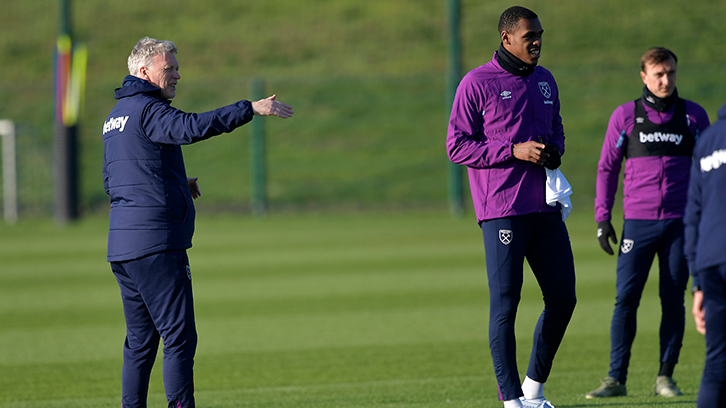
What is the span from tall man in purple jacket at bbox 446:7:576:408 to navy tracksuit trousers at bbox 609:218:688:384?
96cm

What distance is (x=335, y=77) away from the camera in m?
25.5

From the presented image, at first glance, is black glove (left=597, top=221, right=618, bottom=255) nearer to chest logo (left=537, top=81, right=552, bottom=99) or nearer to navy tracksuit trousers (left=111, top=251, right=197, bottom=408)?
chest logo (left=537, top=81, right=552, bottom=99)

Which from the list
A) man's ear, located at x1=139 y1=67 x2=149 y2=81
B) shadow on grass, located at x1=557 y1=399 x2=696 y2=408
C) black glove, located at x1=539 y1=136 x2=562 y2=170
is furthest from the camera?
shadow on grass, located at x1=557 y1=399 x2=696 y2=408

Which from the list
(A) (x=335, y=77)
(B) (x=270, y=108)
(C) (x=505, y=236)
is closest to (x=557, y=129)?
(C) (x=505, y=236)

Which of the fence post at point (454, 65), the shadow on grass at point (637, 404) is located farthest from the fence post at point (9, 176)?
the shadow on grass at point (637, 404)

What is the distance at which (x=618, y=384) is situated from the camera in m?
5.38

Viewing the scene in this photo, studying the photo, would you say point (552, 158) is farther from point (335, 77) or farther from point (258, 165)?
point (335, 77)

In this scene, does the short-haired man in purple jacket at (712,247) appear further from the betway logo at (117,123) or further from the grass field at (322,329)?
the betway logo at (117,123)

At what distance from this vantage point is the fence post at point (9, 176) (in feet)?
75.4

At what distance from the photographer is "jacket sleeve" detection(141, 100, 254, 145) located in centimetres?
395

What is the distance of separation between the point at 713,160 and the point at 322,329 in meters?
5.28

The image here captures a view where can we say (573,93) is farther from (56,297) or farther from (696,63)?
(56,297)

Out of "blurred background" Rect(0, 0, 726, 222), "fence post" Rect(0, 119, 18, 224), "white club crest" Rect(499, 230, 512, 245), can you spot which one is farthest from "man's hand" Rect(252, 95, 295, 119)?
"fence post" Rect(0, 119, 18, 224)

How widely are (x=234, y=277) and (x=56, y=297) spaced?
2.35 m
